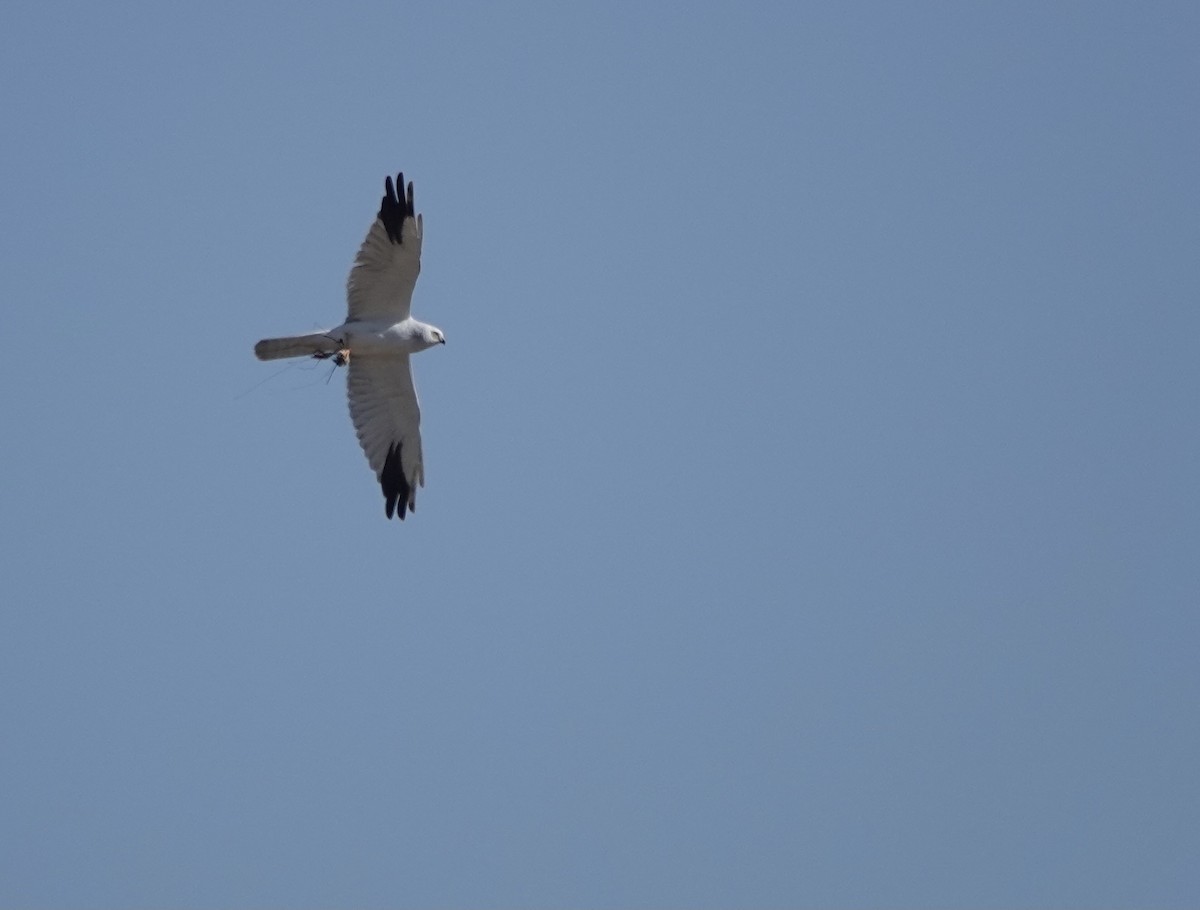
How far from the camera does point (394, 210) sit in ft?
77.8

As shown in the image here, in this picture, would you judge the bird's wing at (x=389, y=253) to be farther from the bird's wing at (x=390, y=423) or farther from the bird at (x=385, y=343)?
the bird's wing at (x=390, y=423)

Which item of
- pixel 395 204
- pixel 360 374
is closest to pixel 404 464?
pixel 360 374

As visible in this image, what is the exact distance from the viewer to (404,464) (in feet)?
83.7

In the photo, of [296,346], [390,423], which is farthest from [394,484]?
[296,346]

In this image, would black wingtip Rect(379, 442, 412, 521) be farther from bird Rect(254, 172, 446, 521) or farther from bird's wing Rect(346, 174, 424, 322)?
bird's wing Rect(346, 174, 424, 322)

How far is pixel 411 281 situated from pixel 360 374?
4.92 ft

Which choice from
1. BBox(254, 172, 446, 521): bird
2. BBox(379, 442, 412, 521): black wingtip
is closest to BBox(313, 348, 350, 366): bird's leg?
BBox(254, 172, 446, 521): bird

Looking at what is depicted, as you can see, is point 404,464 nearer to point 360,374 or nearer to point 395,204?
point 360,374

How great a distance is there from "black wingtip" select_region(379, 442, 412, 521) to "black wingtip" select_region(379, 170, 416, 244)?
3013 millimetres

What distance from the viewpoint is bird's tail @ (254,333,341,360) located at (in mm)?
23469

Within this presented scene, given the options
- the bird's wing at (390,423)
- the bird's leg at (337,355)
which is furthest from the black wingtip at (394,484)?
the bird's leg at (337,355)

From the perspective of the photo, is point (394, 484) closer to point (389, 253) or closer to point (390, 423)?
point (390, 423)

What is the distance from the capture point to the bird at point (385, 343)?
77.8ft

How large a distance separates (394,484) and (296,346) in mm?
2738
